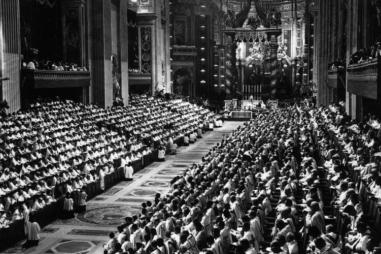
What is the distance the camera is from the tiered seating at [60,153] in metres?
17.1

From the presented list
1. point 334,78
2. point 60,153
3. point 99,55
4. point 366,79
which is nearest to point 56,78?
point 99,55

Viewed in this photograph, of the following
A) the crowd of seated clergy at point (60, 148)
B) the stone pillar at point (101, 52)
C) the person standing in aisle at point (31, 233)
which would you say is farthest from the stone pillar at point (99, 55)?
the person standing in aisle at point (31, 233)

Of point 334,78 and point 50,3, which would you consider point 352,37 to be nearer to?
point 334,78

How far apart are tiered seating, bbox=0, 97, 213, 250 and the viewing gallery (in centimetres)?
7

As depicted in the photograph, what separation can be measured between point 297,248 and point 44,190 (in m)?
10.4

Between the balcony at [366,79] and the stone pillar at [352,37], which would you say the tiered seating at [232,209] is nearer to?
the balcony at [366,79]

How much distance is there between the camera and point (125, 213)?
18.2m

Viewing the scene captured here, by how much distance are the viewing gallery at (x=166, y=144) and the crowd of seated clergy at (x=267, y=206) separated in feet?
0.17

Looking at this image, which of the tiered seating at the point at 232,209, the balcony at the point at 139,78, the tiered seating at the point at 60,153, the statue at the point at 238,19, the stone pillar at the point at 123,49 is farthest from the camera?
the statue at the point at 238,19

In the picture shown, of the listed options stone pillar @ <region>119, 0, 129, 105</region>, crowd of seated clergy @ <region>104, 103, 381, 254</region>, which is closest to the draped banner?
stone pillar @ <region>119, 0, 129, 105</region>

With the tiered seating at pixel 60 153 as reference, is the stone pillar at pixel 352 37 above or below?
above

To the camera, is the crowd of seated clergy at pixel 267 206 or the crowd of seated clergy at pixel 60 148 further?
the crowd of seated clergy at pixel 60 148

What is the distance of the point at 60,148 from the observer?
23.2 meters

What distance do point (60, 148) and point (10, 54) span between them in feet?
20.9
